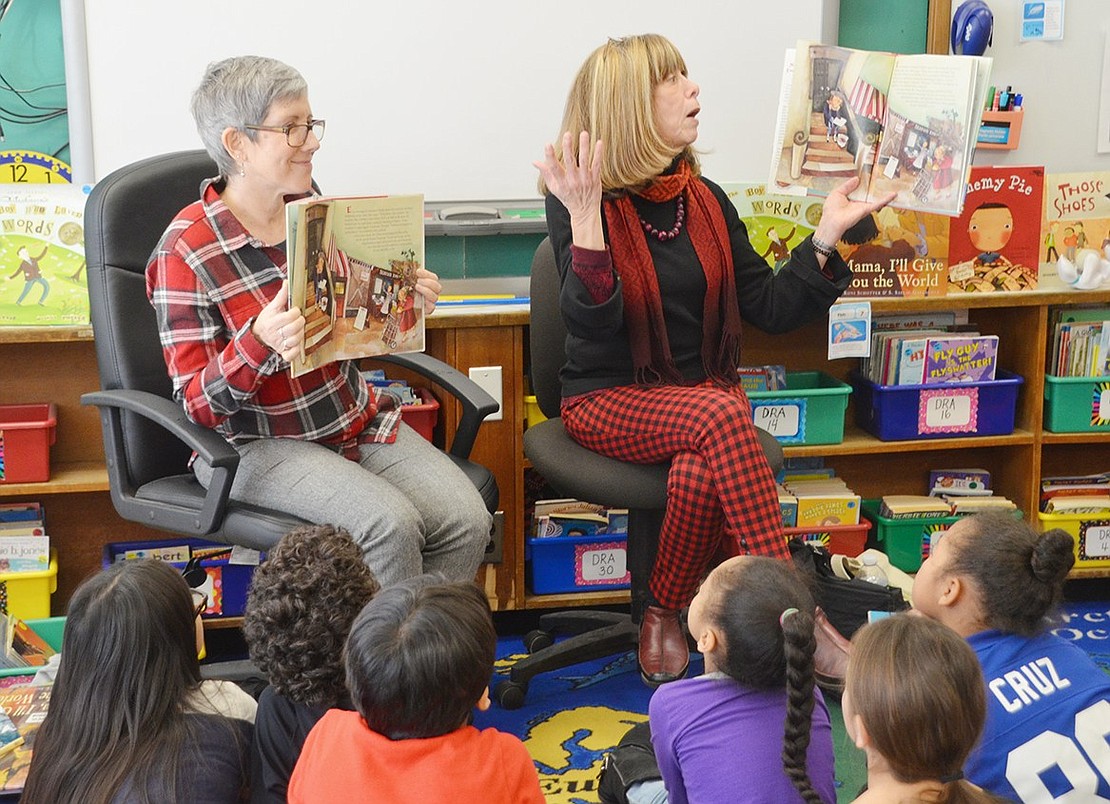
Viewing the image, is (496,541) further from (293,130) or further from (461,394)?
(293,130)

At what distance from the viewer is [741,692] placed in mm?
1705

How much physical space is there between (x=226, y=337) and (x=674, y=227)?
0.95 metres

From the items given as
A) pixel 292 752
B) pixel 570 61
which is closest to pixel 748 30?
pixel 570 61

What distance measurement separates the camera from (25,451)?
2.76 m

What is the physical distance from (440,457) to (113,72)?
121 cm

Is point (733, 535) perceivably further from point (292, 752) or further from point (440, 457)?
point (292, 752)

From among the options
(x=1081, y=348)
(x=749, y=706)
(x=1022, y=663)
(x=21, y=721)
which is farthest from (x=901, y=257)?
(x=21, y=721)

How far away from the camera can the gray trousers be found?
86.7 inches

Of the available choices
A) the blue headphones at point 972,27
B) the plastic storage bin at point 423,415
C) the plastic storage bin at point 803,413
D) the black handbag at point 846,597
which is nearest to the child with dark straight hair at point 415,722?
the black handbag at point 846,597

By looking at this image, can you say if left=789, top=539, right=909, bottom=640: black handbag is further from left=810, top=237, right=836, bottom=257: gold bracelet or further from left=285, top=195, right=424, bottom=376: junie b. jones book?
left=285, top=195, right=424, bottom=376: junie b. jones book

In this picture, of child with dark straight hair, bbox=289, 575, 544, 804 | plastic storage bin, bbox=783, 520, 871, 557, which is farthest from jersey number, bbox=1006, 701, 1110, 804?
plastic storage bin, bbox=783, 520, 871, 557

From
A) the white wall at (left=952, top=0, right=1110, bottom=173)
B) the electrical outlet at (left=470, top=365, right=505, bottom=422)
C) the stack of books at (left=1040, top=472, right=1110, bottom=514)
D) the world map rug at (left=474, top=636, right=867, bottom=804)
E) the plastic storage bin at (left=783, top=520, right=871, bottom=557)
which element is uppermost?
the white wall at (left=952, top=0, right=1110, bottom=173)

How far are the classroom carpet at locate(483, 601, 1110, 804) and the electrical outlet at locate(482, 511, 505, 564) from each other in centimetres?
26

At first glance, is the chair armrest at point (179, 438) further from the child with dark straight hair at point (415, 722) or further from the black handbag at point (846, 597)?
the black handbag at point (846, 597)
